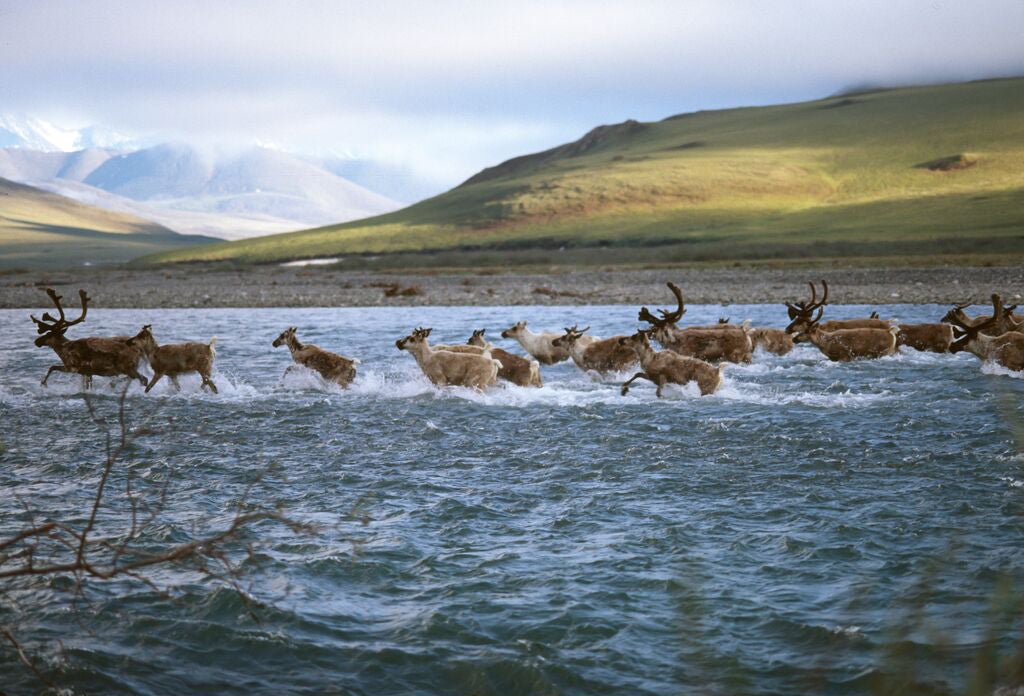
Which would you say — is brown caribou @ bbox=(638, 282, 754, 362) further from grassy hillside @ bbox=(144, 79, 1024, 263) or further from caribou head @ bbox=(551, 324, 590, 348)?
grassy hillside @ bbox=(144, 79, 1024, 263)

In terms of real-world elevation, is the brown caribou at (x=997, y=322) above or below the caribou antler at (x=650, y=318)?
below

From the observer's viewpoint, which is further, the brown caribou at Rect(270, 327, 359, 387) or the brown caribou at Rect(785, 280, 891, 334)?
the brown caribou at Rect(785, 280, 891, 334)

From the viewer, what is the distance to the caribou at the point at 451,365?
17484mm

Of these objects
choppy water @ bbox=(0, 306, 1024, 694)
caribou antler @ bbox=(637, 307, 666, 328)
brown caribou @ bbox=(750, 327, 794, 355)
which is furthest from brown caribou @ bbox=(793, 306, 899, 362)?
caribou antler @ bbox=(637, 307, 666, 328)

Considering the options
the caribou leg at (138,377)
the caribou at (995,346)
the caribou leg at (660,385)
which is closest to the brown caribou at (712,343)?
the caribou leg at (660,385)

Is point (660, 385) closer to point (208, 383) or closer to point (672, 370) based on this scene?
point (672, 370)

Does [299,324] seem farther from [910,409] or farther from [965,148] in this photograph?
[965,148]

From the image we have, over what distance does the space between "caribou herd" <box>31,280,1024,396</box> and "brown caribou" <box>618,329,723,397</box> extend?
2 cm

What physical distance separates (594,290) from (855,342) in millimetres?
26854

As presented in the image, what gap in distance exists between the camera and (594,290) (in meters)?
48.0

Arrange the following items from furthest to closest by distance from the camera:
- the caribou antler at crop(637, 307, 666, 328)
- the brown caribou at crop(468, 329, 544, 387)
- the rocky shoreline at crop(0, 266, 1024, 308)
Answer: the rocky shoreline at crop(0, 266, 1024, 308)
the caribou antler at crop(637, 307, 666, 328)
the brown caribou at crop(468, 329, 544, 387)

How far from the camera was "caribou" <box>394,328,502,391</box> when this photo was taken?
57.4ft

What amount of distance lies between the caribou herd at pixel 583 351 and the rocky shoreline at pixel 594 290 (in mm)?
16933

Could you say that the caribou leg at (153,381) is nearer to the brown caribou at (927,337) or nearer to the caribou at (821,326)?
the caribou at (821,326)
